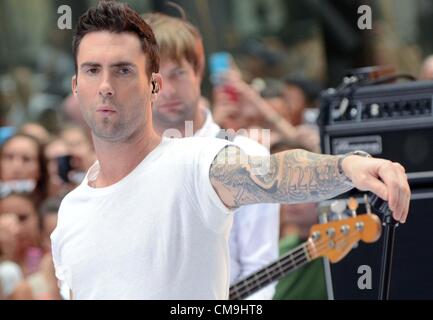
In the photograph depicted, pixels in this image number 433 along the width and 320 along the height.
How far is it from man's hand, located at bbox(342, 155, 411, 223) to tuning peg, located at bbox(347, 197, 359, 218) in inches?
47.7

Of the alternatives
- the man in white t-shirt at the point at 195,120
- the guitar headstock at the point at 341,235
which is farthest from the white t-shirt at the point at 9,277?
the guitar headstock at the point at 341,235

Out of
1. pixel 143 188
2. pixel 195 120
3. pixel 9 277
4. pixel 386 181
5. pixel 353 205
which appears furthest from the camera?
pixel 9 277

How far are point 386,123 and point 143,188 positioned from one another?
1102 millimetres

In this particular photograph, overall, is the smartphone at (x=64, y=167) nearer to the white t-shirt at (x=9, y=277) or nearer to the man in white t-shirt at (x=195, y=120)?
the white t-shirt at (x=9, y=277)

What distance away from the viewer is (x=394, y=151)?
411 cm

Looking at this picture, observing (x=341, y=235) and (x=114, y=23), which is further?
(x=341, y=235)

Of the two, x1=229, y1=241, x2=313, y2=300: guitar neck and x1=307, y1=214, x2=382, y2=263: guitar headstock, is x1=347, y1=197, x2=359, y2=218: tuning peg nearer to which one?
x1=307, y1=214, x2=382, y2=263: guitar headstock

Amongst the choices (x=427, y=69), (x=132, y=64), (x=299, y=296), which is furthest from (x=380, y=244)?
(x=427, y=69)

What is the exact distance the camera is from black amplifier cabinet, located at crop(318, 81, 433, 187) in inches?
159

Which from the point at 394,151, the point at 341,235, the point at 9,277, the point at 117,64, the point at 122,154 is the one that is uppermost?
the point at 117,64

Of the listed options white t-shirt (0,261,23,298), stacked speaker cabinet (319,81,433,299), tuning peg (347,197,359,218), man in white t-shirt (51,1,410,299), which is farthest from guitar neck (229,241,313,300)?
white t-shirt (0,261,23,298)

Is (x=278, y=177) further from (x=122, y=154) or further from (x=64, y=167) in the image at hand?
(x=64, y=167)

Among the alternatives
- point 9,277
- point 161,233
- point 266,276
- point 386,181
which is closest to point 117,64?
point 161,233

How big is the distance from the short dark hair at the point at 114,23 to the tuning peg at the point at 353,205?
0.97m
